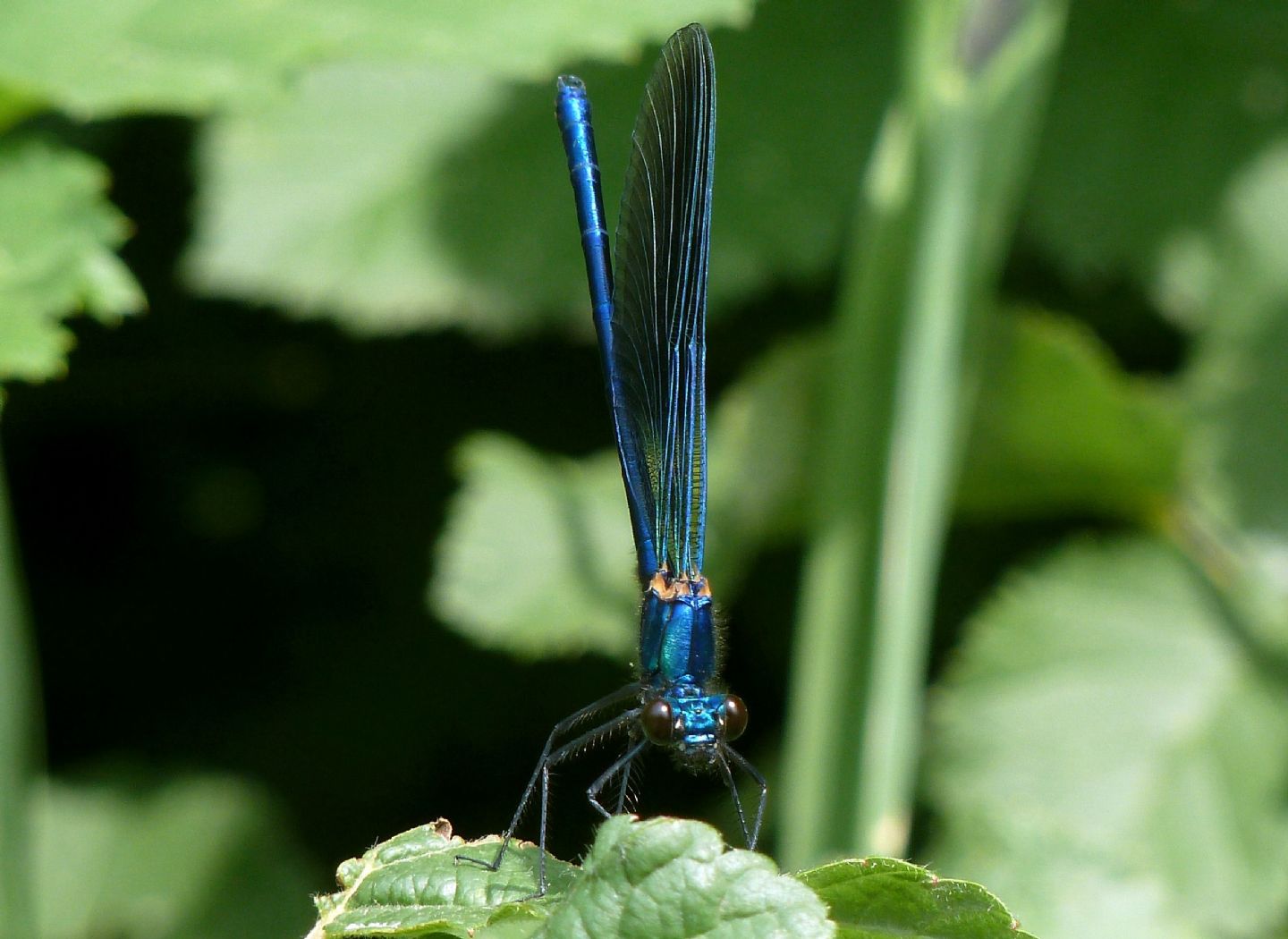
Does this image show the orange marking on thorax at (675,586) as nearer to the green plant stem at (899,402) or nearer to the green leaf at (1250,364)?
the green plant stem at (899,402)

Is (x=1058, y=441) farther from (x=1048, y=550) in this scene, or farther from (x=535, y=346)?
(x=535, y=346)

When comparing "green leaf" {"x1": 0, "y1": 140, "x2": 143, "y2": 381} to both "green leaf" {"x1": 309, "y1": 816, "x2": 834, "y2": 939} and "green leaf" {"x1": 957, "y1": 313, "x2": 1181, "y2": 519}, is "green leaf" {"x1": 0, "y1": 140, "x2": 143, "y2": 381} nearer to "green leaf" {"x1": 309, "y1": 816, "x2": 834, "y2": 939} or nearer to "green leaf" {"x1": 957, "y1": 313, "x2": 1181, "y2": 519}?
"green leaf" {"x1": 309, "y1": 816, "x2": 834, "y2": 939}

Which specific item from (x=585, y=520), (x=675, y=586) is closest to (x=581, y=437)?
(x=585, y=520)

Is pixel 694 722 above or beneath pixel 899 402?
beneath

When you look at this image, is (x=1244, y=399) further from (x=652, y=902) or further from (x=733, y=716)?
(x=652, y=902)

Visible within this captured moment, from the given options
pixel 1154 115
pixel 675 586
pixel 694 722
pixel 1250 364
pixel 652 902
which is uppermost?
pixel 1154 115

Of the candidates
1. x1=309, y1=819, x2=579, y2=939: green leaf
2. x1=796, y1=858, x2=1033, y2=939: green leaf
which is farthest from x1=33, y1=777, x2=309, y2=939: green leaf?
x1=796, y1=858, x2=1033, y2=939: green leaf
